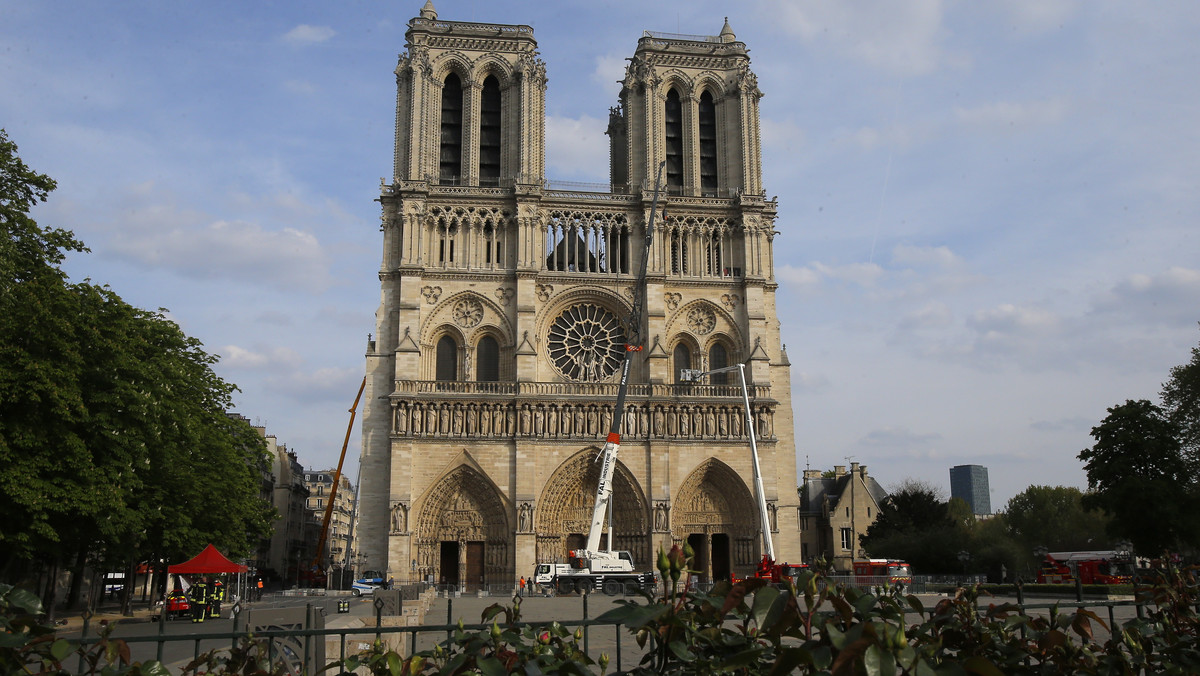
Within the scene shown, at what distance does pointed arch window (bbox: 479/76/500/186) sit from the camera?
4469 cm

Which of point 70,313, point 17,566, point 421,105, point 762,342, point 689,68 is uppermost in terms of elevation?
point 689,68

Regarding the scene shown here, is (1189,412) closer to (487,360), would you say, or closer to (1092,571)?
(1092,571)

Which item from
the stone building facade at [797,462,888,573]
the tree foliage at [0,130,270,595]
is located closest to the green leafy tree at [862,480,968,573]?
the stone building facade at [797,462,888,573]

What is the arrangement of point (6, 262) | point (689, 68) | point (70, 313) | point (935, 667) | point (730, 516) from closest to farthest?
point (935, 667)
point (6, 262)
point (70, 313)
point (730, 516)
point (689, 68)

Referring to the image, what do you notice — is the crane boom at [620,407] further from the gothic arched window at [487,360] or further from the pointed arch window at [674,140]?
the gothic arched window at [487,360]

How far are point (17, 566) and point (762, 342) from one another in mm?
Answer: 28225

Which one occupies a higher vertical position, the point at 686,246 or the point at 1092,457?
the point at 686,246

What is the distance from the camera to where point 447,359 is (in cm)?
4184

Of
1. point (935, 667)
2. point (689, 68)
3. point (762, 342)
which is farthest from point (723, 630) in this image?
point (689, 68)

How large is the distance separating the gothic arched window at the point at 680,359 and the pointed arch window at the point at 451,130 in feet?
40.3

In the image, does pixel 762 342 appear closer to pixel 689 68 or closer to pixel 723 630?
pixel 689 68

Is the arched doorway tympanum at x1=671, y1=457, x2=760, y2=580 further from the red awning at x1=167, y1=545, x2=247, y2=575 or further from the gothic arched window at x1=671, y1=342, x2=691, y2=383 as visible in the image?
the red awning at x1=167, y1=545, x2=247, y2=575

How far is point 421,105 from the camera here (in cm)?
4281

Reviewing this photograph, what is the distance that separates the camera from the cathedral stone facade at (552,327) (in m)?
39.6
